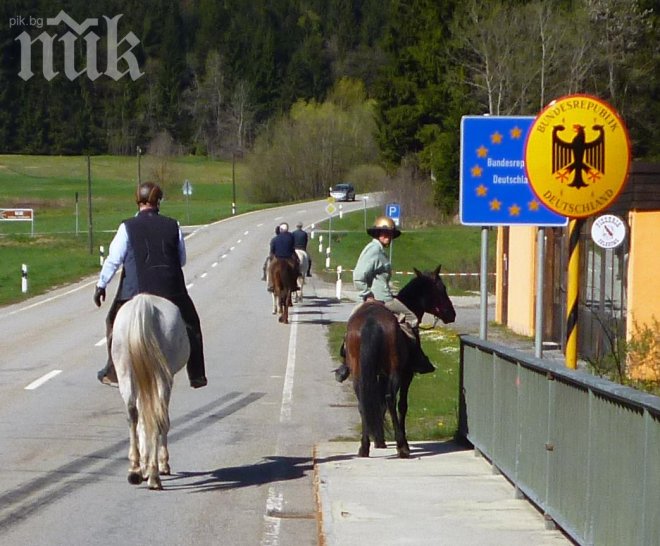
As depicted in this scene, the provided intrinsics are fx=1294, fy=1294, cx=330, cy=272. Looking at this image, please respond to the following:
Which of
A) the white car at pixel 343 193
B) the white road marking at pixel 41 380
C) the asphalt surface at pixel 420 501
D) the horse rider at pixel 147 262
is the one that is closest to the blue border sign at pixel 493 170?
the asphalt surface at pixel 420 501

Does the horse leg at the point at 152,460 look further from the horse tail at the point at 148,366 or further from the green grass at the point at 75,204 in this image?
the green grass at the point at 75,204

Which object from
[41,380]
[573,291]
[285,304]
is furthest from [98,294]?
[285,304]

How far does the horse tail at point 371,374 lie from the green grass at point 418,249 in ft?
116

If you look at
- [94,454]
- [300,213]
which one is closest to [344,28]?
[300,213]

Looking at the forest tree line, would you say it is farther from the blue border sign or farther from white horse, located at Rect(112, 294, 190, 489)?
white horse, located at Rect(112, 294, 190, 489)

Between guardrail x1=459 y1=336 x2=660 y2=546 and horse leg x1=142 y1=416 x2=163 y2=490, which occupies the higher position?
guardrail x1=459 y1=336 x2=660 y2=546

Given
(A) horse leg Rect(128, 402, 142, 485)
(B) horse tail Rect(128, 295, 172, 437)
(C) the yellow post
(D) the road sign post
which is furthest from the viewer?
(A) horse leg Rect(128, 402, 142, 485)

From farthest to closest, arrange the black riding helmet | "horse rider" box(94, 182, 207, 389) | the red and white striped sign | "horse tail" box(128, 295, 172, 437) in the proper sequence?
the red and white striped sign
the black riding helmet
"horse rider" box(94, 182, 207, 389)
"horse tail" box(128, 295, 172, 437)

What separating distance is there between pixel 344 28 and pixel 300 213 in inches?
2864

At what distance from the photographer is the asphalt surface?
7.89m

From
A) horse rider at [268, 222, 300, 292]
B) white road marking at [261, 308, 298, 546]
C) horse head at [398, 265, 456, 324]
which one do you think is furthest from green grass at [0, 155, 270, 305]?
horse head at [398, 265, 456, 324]

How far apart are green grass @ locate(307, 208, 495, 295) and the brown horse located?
17721 millimetres

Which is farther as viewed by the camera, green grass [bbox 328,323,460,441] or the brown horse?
the brown horse

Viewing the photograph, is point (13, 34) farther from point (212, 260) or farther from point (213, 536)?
point (213, 536)
